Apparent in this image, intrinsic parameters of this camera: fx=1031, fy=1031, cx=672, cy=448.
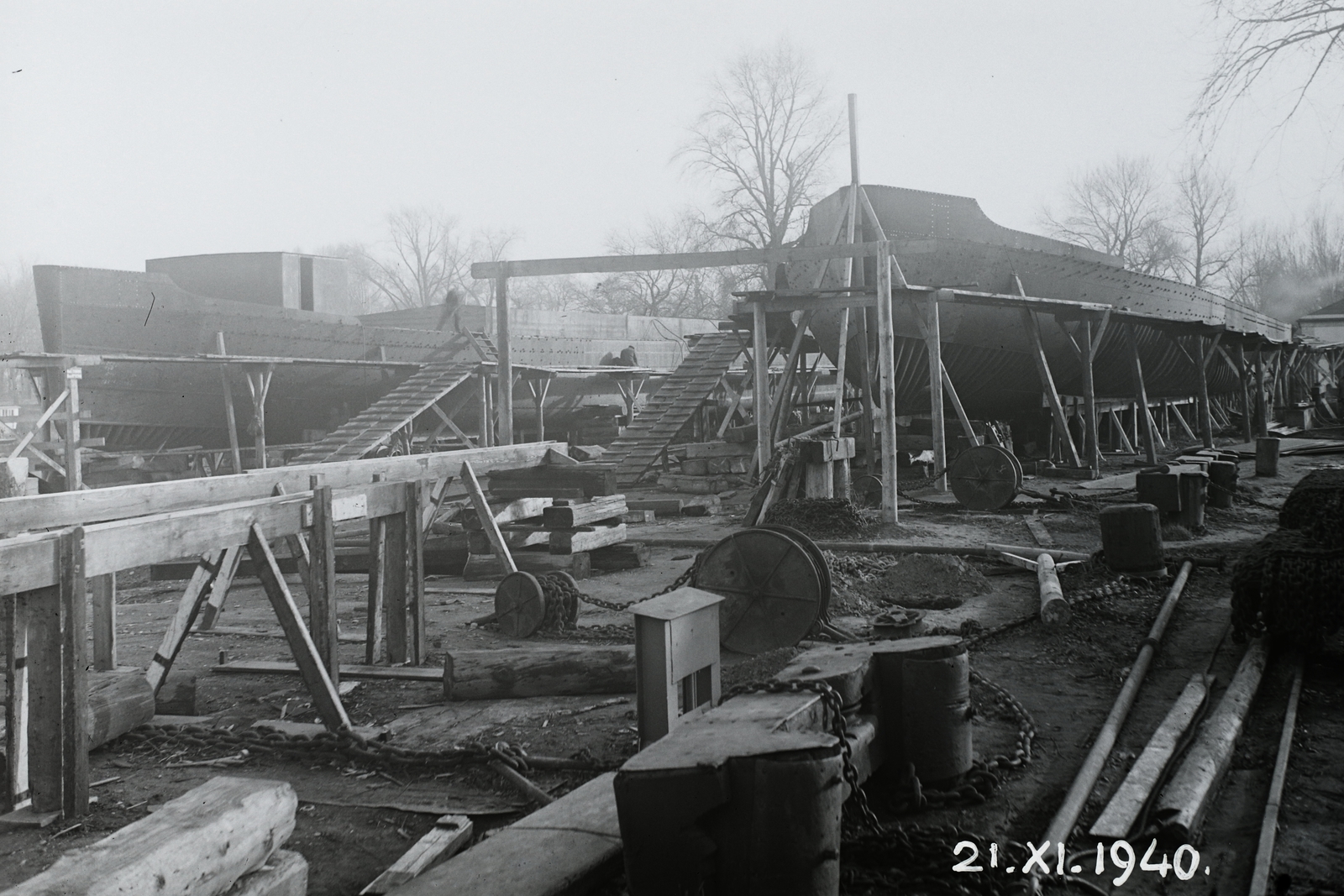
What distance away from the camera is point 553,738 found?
210 inches

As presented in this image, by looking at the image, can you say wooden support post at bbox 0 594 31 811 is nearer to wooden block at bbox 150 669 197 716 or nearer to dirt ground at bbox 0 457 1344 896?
dirt ground at bbox 0 457 1344 896

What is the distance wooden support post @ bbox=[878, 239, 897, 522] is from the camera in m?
11.9

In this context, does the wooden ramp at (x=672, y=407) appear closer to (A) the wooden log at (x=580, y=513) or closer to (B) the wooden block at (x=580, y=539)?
(A) the wooden log at (x=580, y=513)

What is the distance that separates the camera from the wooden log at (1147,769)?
3600mm

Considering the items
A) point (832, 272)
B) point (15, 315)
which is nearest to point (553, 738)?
point (832, 272)

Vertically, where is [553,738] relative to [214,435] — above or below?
below

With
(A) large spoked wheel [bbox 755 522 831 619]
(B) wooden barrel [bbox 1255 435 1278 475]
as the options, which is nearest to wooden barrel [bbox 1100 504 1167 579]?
(A) large spoked wheel [bbox 755 522 831 619]

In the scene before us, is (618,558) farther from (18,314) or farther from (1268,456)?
(18,314)

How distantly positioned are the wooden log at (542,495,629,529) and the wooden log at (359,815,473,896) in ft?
19.3

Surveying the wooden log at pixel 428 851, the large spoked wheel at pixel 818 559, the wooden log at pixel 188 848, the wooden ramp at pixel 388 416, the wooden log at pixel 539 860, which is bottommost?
the wooden log at pixel 428 851

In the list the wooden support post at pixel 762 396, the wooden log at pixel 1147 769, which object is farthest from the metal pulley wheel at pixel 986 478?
the wooden log at pixel 1147 769

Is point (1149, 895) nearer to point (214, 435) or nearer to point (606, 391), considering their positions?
point (214, 435)

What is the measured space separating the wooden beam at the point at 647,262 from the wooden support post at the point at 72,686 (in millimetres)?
8901

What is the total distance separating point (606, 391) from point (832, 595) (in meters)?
23.7
